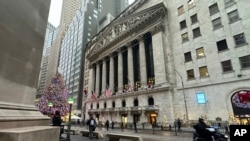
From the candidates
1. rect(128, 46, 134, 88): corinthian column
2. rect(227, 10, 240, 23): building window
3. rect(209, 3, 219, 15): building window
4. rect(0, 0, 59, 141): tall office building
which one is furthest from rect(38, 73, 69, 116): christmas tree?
rect(227, 10, 240, 23): building window

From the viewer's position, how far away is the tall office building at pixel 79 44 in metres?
79.1

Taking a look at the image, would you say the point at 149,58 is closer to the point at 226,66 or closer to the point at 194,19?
the point at 194,19

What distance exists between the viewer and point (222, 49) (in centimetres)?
2583

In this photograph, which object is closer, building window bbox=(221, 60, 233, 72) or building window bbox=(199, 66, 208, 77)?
building window bbox=(221, 60, 233, 72)

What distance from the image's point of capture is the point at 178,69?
104ft

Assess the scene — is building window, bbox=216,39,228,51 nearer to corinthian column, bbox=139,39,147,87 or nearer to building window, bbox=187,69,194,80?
building window, bbox=187,69,194,80

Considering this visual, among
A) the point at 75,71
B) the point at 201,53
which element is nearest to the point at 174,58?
the point at 201,53

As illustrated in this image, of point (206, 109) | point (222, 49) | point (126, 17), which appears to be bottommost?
point (206, 109)

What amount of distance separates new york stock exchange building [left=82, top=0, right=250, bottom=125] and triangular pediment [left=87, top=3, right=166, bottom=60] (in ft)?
0.81

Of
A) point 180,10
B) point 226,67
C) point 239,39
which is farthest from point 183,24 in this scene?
point 226,67

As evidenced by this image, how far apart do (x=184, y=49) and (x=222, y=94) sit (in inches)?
452

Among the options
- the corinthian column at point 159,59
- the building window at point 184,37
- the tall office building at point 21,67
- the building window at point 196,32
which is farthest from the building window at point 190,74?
the tall office building at point 21,67

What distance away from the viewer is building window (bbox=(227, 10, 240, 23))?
25.2 m

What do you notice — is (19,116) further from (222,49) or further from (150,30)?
(150,30)
